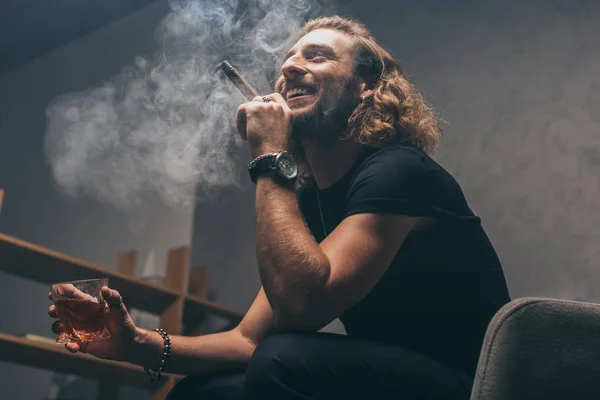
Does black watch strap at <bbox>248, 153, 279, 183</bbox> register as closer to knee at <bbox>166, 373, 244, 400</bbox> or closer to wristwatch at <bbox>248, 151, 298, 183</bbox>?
wristwatch at <bbox>248, 151, 298, 183</bbox>

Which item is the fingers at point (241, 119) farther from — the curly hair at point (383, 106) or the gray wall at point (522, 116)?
the gray wall at point (522, 116)

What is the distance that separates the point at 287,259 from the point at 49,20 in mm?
3553

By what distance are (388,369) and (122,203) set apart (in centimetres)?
304

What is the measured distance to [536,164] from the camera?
243 cm

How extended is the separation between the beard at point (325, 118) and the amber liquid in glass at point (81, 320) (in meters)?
0.63

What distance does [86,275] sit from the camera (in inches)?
106

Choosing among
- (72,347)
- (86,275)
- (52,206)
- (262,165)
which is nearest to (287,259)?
(262,165)

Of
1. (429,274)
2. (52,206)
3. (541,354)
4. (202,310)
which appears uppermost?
(52,206)

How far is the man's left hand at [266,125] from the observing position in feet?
4.24

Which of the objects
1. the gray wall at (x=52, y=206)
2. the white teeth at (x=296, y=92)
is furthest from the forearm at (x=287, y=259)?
the gray wall at (x=52, y=206)

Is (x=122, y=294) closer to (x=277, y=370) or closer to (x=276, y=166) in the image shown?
(x=276, y=166)

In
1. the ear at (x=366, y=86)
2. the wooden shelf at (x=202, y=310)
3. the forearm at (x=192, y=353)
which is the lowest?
the forearm at (x=192, y=353)

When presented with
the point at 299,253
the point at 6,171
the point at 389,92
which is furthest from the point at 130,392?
the point at 299,253

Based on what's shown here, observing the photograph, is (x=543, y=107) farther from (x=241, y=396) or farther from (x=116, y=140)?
(x=116, y=140)
